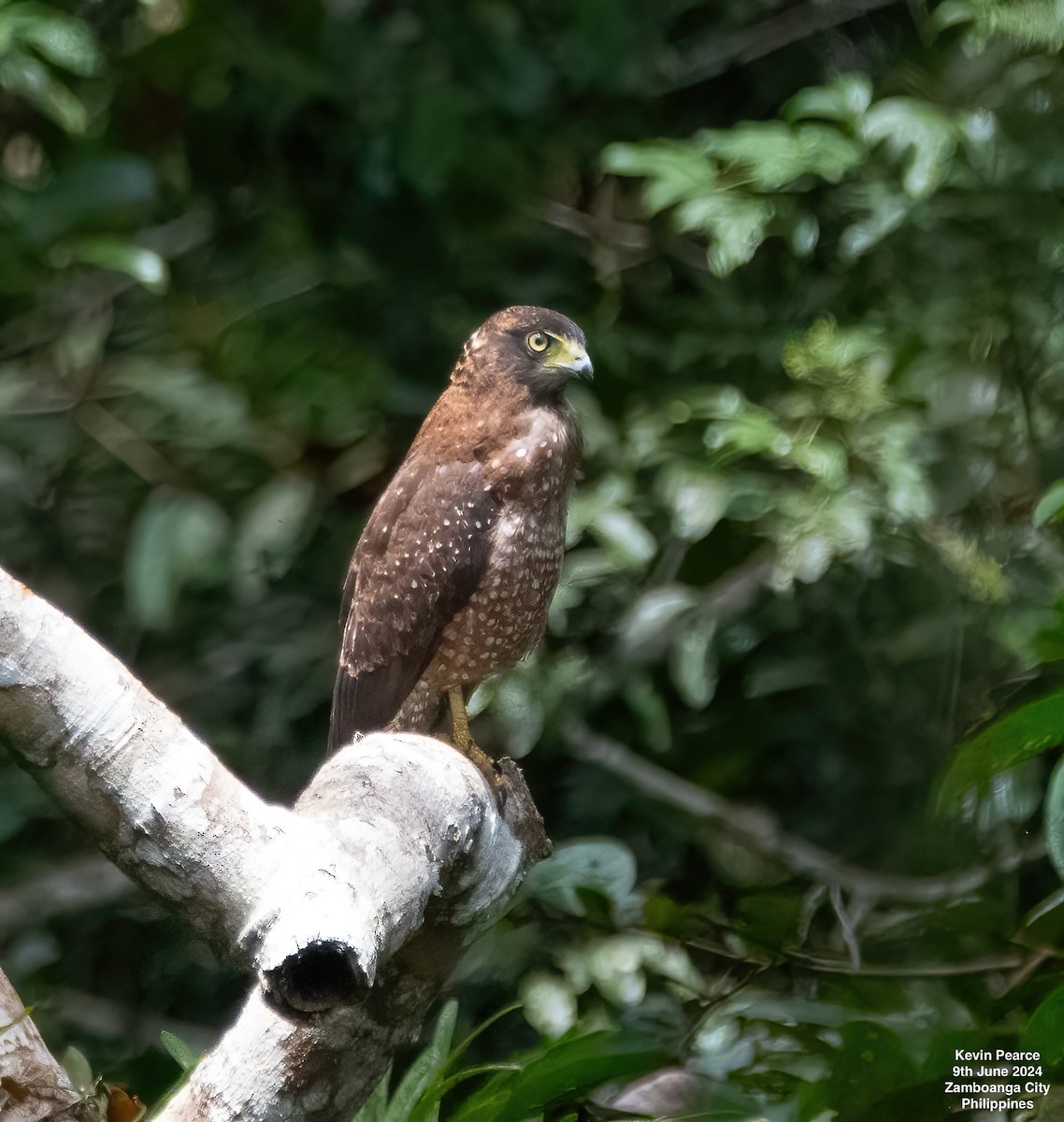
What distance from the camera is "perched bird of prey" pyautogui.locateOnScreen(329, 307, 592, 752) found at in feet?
10.0

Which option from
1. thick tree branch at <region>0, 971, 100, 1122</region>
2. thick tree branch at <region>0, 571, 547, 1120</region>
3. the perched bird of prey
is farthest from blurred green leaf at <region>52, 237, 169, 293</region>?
thick tree branch at <region>0, 971, 100, 1122</region>

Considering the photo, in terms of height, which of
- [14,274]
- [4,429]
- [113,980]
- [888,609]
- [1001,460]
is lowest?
[113,980]

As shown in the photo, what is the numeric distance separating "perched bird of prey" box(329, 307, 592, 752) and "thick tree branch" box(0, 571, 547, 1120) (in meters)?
0.67

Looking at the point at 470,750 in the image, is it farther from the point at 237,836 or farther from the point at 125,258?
the point at 125,258

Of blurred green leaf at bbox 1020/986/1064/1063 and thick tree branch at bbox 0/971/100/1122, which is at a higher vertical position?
thick tree branch at bbox 0/971/100/1122

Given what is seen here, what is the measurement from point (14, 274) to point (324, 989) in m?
2.54

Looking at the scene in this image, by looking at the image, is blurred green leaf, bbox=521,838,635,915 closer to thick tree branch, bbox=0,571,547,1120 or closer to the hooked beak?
thick tree branch, bbox=0,571,547,1120

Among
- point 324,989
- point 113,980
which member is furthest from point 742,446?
point 113,980

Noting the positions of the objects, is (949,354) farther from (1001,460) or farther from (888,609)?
(888,609)

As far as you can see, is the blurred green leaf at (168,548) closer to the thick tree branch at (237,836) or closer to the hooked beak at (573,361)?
the hooked beak at (573,361)

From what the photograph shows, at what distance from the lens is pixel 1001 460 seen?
11.3ft

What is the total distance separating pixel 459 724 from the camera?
3.19 meters

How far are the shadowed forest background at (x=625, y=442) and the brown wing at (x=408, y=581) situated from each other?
1.25 feet

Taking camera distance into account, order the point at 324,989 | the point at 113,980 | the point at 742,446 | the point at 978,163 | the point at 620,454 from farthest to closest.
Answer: the point at 113,980 → the point at 620,454 → the point at 978,163 → the point at 742,446 → the point at 324,989
